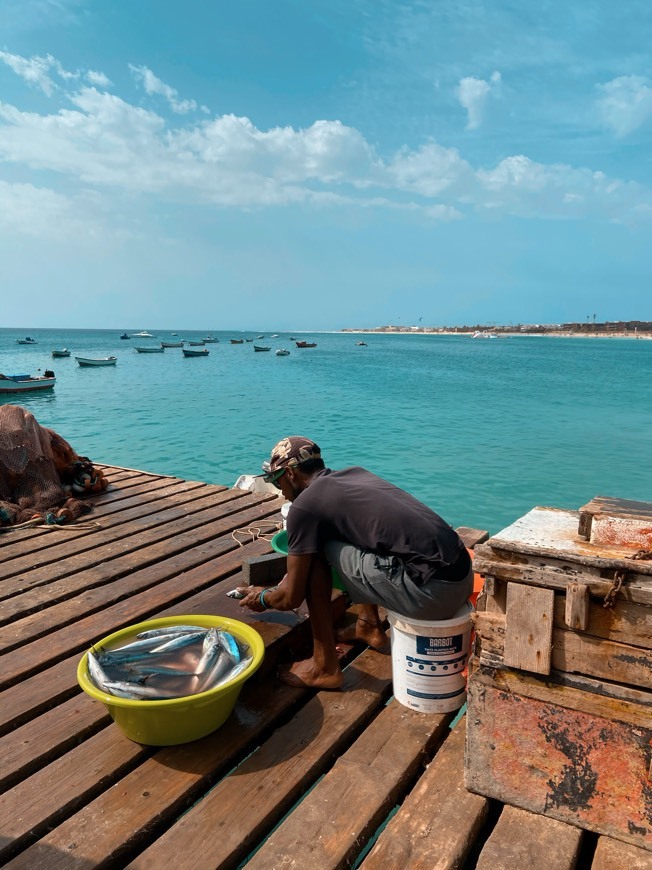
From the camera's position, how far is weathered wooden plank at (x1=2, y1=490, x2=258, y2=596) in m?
4.22

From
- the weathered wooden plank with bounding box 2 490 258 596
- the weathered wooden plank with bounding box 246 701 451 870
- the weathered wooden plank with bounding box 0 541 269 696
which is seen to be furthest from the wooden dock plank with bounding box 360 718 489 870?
the weathered wooden plank with bounding box 2 490 258 596

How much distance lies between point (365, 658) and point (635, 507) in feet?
5.48

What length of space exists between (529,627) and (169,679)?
4.76 ft

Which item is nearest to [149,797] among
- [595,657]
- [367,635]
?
[367,635]

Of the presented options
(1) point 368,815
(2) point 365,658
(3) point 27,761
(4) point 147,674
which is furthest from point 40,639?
(1) point 368,815

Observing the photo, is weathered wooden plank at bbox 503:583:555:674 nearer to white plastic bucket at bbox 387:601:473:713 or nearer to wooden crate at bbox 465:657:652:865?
wooden crate at bbox 465:657:652:865

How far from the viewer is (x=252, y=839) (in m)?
2.00

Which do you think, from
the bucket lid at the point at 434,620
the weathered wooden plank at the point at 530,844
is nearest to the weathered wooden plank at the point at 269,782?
the bucket lid at the point at 434,620

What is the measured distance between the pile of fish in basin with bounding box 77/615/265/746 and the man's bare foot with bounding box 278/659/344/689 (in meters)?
0.36

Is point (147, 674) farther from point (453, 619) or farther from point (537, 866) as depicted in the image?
point (537, 866)

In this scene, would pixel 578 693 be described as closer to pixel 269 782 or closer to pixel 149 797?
pixel 269 782

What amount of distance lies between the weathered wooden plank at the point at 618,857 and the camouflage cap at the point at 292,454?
194 centimetres

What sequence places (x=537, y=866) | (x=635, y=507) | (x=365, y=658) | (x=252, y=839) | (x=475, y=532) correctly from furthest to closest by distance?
(x=475, y=532) < (x=365, y=658) < (x=635, y=507) < (x=252, y=839) < (x=537, y=866)

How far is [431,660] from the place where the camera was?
265cm
